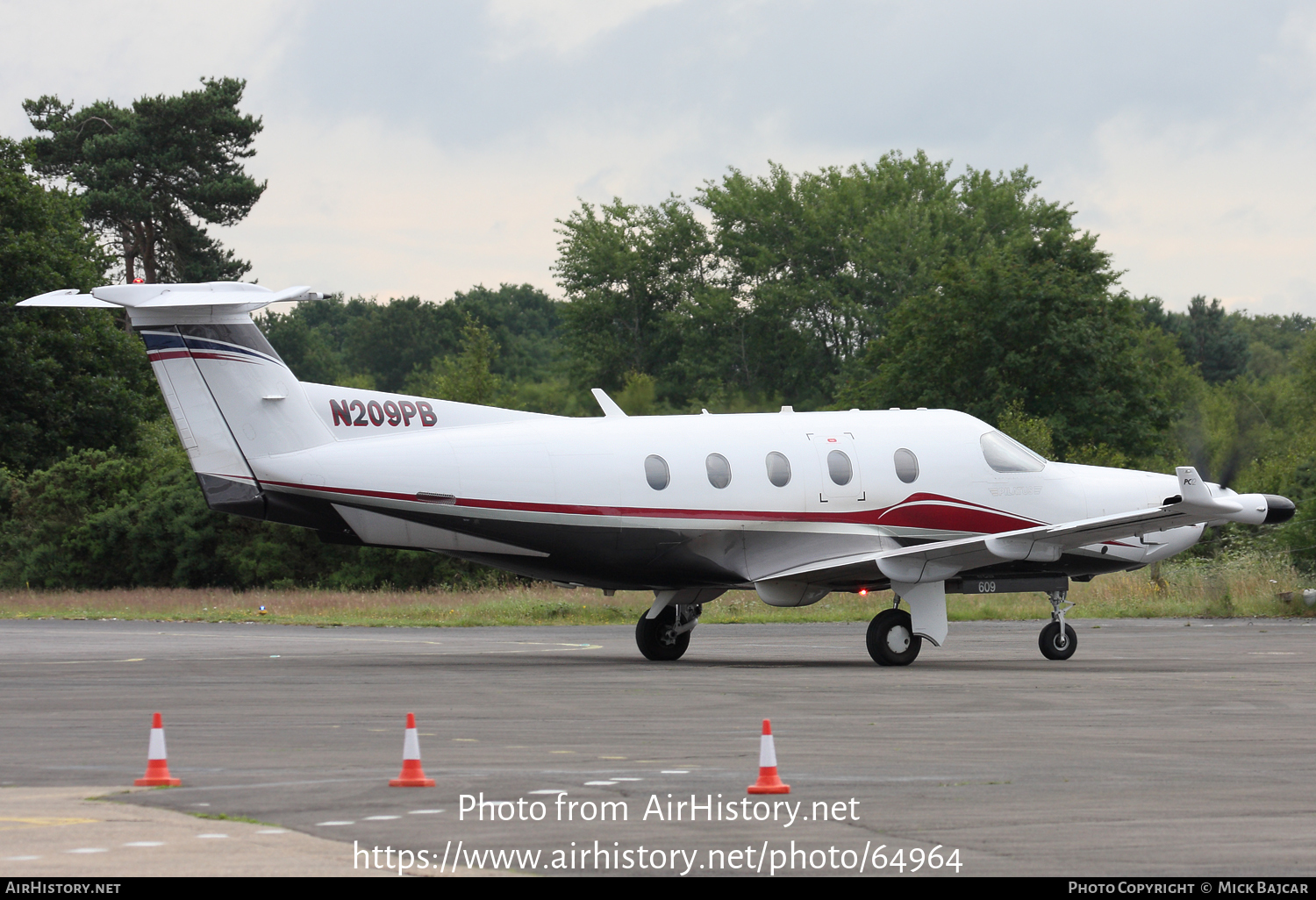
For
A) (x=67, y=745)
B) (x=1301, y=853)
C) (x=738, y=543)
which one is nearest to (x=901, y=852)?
(x=1301, y=853)

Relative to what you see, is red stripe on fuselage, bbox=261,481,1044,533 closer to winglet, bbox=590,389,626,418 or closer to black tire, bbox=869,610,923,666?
black tire, bbox=869,610,923,666

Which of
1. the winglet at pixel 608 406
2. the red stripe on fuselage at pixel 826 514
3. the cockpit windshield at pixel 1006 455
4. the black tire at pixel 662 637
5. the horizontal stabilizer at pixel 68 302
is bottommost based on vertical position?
the black tire at pixel 662 637

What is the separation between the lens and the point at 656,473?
20.8 m

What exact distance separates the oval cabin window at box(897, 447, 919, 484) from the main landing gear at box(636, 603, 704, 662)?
11.7 ft

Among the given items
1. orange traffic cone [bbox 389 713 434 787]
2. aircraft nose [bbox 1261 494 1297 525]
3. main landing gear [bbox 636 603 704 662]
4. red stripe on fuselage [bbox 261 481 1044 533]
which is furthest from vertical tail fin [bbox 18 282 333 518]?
aircraft nose [bbox 1261 494 1297 525]

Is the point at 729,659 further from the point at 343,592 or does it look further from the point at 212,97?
the point at 212,97

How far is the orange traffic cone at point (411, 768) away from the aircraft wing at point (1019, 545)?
11551 millimetres

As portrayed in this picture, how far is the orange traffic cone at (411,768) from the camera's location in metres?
9.86

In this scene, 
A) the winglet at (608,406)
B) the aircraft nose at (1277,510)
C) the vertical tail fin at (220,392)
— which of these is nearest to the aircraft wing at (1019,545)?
the aircraft nose at (1277,510)

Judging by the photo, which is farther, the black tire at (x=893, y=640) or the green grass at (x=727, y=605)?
the green grass at (x=727, y=605)

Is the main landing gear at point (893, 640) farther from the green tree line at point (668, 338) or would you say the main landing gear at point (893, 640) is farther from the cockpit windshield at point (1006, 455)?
the green tree line at point (668, 338)

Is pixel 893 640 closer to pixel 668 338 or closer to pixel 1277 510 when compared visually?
pixel 1277 510

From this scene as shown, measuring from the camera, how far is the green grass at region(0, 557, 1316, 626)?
3394 centimetres

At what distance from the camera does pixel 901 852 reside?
7828 mm
